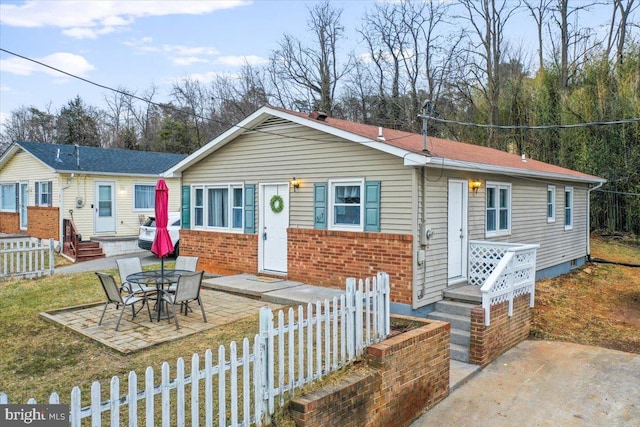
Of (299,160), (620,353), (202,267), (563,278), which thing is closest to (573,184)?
(563,278)

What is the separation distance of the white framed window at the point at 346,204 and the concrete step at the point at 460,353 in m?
2.77

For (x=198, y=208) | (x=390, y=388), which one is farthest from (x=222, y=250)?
(x=390, y=388)

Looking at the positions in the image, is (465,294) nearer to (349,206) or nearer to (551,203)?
(349,206)

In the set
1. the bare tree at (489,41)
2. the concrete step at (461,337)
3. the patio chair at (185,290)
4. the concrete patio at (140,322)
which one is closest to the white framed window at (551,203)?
the concrete step at (461,337)

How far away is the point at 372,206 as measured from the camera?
8688 millimetres

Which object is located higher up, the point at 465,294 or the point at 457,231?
the point at 457,231

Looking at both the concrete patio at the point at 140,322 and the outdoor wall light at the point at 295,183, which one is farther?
the outdoor wall light at the point at 295,183

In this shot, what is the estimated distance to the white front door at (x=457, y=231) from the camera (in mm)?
9094

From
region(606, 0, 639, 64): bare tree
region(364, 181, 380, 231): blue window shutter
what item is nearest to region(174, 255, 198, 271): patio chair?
region(364, 181, 380, 231): blue window shutter

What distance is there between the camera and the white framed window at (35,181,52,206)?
719 inches

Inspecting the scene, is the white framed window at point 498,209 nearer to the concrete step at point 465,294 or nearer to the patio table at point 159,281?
the concrete step at point 465,294

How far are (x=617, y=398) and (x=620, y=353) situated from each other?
1921mm

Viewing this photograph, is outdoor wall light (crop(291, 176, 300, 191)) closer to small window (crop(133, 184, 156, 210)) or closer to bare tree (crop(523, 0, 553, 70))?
small window (crop(133, 184, 156, 210))

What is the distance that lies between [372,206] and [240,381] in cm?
457
